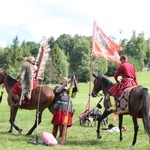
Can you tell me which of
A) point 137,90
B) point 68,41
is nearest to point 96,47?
point 137,90

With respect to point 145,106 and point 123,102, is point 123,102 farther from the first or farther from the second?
point 145,106

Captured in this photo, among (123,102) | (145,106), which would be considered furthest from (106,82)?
(145,106)

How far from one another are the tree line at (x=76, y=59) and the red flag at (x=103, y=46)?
117 feet

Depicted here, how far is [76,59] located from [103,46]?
6249 centimetres

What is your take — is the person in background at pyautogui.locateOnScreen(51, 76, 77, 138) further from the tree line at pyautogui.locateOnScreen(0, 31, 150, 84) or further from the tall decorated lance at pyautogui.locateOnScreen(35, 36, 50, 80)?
the tree line at pyautogui.locateOnScreen(0, 31, 150, 84)

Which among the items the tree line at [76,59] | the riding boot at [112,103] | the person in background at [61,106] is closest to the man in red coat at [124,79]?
the riding boot at [112,103]

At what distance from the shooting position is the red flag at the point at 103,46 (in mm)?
14172

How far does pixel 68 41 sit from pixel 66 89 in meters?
99.9

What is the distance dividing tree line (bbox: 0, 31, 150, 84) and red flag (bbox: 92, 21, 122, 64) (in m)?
35.6

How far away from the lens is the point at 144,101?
8781 mm

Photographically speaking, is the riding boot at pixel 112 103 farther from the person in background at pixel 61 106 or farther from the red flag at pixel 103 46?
the red flag at pixel 103 46

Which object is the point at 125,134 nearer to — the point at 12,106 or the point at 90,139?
the point at 90,139

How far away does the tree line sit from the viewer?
59.7 m

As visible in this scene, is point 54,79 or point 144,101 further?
point 54,79
